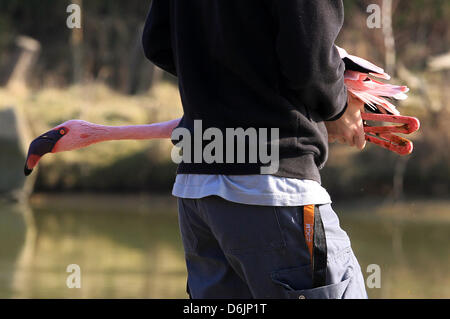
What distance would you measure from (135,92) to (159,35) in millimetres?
9577

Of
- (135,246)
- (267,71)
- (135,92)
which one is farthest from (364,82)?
(135,92)

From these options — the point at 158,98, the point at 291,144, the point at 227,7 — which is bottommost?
the point at 291,144

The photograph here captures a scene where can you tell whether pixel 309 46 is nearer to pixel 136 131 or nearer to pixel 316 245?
pixel 316 245

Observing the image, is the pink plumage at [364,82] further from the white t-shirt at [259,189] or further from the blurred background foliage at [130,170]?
the blurred background foliage at [130,170]

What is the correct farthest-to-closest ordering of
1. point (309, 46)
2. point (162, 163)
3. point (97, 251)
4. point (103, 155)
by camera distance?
point (103, 155) < point (162, 163) < point (97, 251) < point (309, 46)

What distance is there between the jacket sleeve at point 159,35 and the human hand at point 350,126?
413 millimetres

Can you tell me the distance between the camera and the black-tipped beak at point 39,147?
5.76ft

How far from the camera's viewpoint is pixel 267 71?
1568 mm

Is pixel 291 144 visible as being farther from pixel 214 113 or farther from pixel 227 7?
pixel 227 7

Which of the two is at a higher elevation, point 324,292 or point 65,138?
point 65,138

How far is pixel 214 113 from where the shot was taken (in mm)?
1588

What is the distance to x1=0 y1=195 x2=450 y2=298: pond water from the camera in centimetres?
454
